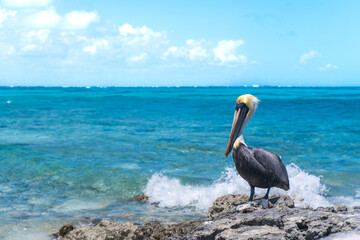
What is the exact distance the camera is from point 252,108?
5.42 m

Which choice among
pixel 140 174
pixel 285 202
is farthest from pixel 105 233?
pixel 140 174

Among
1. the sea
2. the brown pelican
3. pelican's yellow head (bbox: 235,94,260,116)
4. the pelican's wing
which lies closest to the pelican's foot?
the brown pelican

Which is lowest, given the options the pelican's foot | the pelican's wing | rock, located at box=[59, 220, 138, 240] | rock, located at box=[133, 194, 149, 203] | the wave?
rock, located at box=[133, 194, 149, 203]

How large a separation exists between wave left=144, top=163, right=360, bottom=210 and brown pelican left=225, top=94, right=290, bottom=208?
2.68m

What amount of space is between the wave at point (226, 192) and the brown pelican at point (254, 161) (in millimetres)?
2678

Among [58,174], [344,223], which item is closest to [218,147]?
[58,174]

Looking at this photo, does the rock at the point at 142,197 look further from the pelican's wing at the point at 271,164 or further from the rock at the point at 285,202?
the pelican's wing at the point at 271,164

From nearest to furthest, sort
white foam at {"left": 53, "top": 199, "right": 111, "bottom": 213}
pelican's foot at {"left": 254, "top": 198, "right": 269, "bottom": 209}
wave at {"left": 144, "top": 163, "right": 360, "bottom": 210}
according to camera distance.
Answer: pelican's foot at {"left": 254, "top": 198, "right": 269, "bottom": 209}, white foam at {"left": 53, "top": 199, "right": 111, "bottom": 213}, wave at {"left": 144, "top": 163, "right": 360, "bottom": 210}

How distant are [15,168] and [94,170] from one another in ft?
8.35

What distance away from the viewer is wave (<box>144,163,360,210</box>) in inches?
320

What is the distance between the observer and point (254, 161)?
5254mm

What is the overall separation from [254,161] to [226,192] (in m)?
3.57

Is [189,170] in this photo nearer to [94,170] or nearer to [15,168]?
[94,170]

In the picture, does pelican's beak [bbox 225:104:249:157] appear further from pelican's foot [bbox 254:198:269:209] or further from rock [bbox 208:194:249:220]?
rock [bbox 208:194:249:220]
